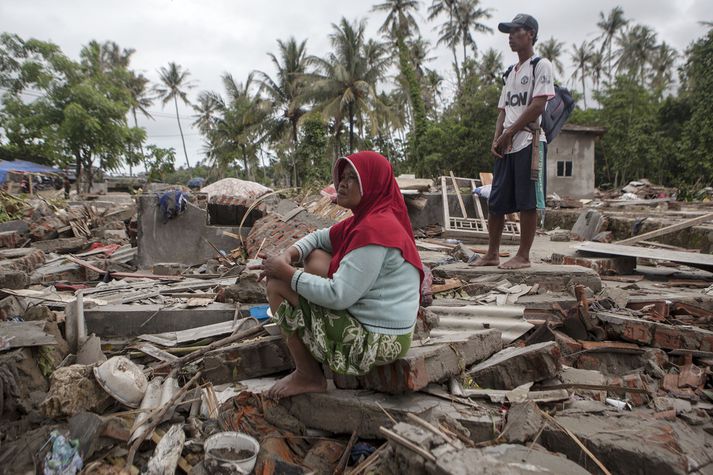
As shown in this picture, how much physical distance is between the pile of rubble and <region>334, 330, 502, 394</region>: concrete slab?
11 mm

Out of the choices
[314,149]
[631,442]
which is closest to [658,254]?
[631,442]

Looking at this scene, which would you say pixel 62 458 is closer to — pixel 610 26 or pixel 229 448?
pixel 229 448

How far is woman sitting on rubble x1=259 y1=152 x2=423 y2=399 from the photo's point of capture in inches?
86.1

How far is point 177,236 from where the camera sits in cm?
744

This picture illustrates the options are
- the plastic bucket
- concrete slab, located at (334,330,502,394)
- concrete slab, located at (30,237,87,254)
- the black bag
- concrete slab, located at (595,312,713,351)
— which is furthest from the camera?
concrete slab, located at (30,237,87,254)

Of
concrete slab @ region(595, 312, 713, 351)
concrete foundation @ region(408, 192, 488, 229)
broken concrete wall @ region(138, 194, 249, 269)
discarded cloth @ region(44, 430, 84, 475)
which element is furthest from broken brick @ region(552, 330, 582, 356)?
concrete foundation @ region(408, 192, 488, 229)

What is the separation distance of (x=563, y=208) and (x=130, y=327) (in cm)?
1469

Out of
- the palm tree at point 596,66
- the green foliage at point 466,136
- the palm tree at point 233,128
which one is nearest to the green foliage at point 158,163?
the palm tree at point 233,128

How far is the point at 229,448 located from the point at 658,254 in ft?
16.0

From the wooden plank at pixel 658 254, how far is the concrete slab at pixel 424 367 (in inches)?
127

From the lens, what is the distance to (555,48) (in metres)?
42.5

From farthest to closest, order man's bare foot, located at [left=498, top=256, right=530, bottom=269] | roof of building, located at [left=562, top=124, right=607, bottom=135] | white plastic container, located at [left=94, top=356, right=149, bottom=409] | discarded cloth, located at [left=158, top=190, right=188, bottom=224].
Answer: roof of building, located at [left=562, top=124, right=607, bottom=135] < discarded cloth, located at [left=158, top=190, right=188, bottom=224] < man's bare foot, located at [left=498, top=256, right=530, bottom=269] < white plastic container, located at [left=94, top=356, right=149, bottom=409]

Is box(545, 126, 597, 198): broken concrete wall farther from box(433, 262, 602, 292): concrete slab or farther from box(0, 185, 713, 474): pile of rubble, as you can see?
box(433, 262, 602, 292): concrete slab

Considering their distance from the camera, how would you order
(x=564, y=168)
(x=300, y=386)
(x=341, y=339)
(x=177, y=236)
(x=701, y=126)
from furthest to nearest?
(x=564, y=168), (x=701, y=126), (x=177, y=236), (x=300, y=386), (x=341, y=339)
